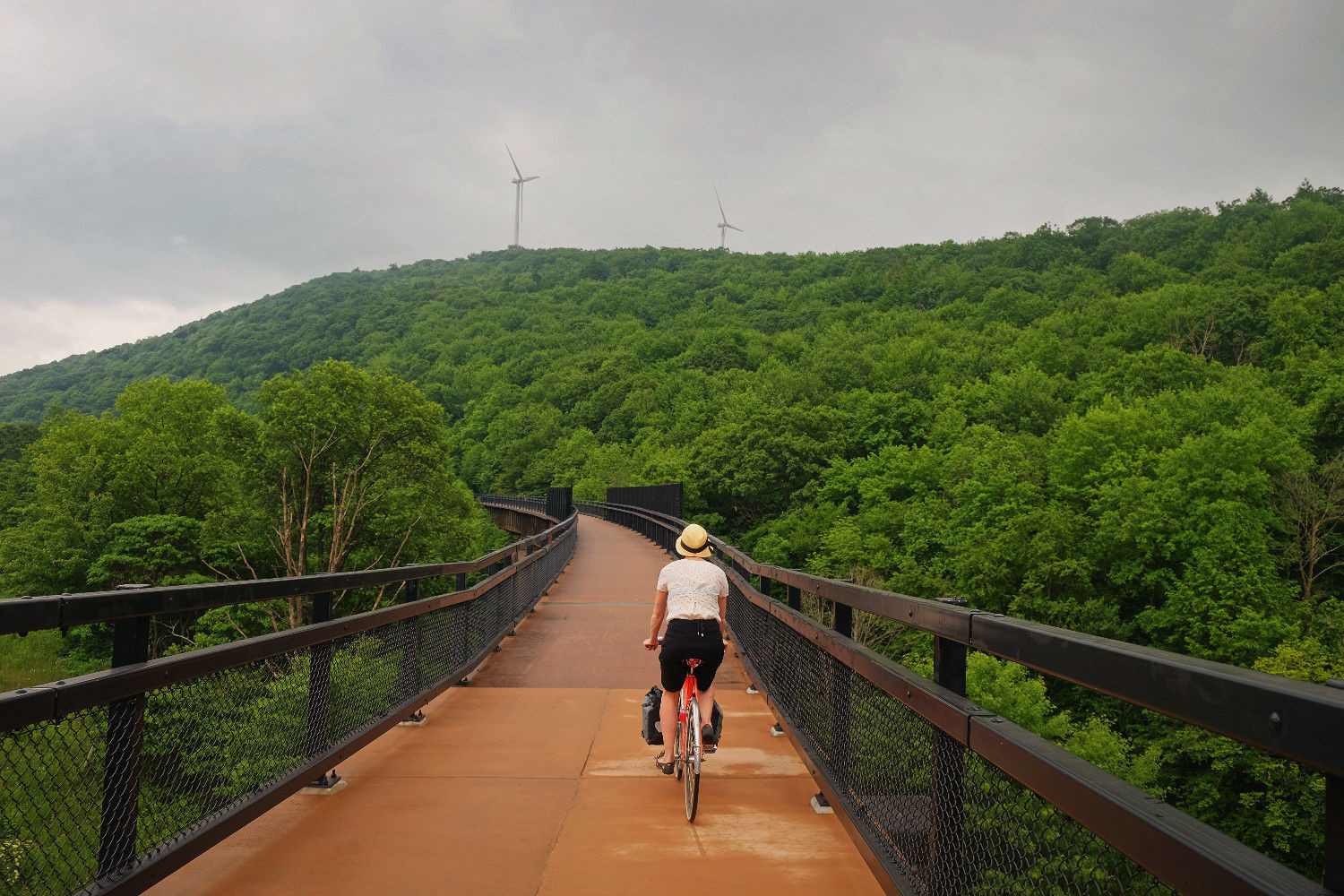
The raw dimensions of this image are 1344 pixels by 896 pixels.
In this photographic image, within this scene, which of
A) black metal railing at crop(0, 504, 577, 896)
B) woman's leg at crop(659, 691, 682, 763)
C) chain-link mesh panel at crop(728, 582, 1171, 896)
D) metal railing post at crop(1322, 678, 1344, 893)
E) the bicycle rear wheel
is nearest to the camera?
metal railing post at crop(1322, 678, 1344, 893)

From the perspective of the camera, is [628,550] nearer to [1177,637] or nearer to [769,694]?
[769,694]

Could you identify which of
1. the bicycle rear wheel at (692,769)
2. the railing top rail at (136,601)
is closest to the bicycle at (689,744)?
the bicycle rear wheel at (692,769)

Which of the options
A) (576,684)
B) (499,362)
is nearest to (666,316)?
(499,362)

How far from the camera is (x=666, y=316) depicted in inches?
5694

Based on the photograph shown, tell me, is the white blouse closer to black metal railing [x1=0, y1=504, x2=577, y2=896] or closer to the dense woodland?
black metal railing [x1=0, y1=504, x2=577, y2=896]

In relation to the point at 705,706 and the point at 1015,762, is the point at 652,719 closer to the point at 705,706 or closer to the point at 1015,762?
the point at 705,706

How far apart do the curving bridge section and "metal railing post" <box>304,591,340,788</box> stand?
0.02 m

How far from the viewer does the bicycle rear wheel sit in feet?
16.3

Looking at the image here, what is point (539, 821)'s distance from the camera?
16.2 feet

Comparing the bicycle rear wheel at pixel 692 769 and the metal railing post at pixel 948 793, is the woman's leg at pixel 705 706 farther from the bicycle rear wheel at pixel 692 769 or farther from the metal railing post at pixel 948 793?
the metal railing post at pixel 948 793

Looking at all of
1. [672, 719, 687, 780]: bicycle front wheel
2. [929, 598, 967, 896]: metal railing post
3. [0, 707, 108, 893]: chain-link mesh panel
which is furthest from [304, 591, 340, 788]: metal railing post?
[929, 598, 967, 896]: metal railing post

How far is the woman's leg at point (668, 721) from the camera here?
5.64 meters

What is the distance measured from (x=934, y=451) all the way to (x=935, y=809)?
71766 millimetres

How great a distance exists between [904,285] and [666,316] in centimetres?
3605
